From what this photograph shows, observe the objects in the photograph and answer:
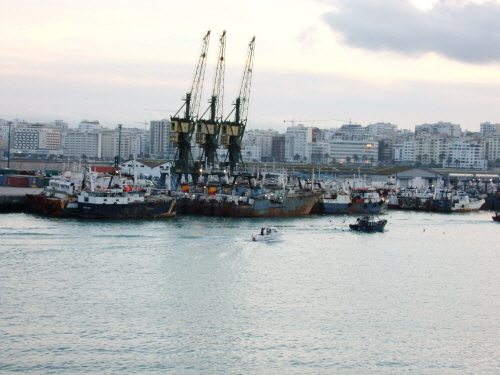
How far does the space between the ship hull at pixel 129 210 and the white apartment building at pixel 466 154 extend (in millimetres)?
87485

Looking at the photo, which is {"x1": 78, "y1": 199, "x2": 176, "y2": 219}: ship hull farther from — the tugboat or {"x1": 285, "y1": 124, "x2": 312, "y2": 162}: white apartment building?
{"x1": 285, "y1": 124, "x2": 312, "y2": 162}: white apartment building

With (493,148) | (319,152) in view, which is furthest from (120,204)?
(493,148)

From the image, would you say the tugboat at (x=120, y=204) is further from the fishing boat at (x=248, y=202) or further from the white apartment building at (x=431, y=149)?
the white apartment building at (x=431, y=149)

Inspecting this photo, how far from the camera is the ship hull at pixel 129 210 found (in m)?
33.9

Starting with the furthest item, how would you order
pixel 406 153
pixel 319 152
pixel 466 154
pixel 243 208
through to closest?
pixel 406 153, pixel 319 152, pixel 466 154, pixel 243 208

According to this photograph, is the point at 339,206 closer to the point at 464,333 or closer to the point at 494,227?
the point at 494,227

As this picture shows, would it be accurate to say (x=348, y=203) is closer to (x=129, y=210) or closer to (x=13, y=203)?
(x=129, y=210)

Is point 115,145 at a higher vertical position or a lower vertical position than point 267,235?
higher

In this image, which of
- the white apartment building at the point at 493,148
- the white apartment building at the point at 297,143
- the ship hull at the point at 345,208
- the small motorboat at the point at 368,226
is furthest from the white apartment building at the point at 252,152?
the small motorboat at the point at 368,226

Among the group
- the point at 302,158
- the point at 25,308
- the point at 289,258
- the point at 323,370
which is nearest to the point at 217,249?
the point at 289,258

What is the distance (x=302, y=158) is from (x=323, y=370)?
120 metres

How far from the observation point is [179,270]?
73.5ft

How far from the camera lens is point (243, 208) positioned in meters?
37.8

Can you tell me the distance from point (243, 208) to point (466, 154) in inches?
3447
